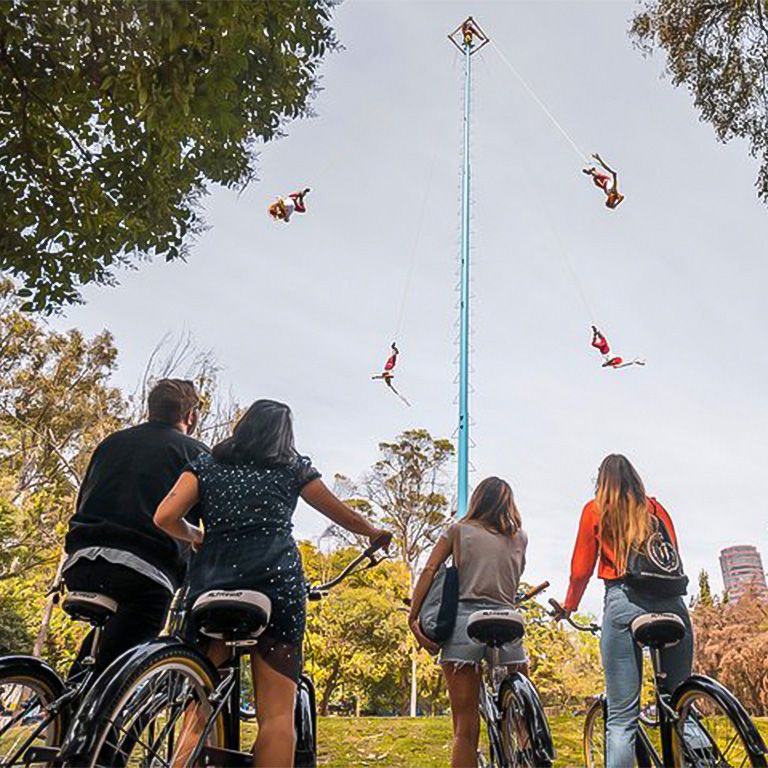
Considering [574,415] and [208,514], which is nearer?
[208,514]

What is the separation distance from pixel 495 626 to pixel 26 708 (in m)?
1.61

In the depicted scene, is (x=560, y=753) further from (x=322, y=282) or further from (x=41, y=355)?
(x=41, y=355)

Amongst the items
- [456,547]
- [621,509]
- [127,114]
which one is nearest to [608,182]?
[127,114]

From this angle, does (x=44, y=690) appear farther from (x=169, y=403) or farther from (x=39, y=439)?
(x=39, y=439)

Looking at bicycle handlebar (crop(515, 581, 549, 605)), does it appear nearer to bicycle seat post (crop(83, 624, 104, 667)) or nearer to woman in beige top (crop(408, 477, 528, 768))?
woman in beige top (crop(408, 477, 528, 768))

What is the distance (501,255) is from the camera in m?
12.4

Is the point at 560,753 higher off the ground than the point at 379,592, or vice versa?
the point at 379,592

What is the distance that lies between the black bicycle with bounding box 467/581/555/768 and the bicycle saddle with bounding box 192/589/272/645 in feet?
3.24

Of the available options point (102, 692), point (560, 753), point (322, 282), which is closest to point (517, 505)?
point (102, 692)

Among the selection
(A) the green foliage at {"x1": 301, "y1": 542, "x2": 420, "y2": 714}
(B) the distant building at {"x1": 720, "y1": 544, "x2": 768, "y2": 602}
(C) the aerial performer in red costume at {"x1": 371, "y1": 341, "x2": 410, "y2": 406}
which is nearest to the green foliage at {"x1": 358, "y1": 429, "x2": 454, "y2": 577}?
(A) the green foliage at {"x1": 301, "y1": 542, "x2": 420, "y2": 714}

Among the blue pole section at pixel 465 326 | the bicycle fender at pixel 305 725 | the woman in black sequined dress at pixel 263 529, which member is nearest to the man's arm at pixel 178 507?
the woman in black sequined dress at pixel 263 529

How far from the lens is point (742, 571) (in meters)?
12.4

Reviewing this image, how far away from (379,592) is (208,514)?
14.0 meters

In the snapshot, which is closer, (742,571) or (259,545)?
(259,545)
